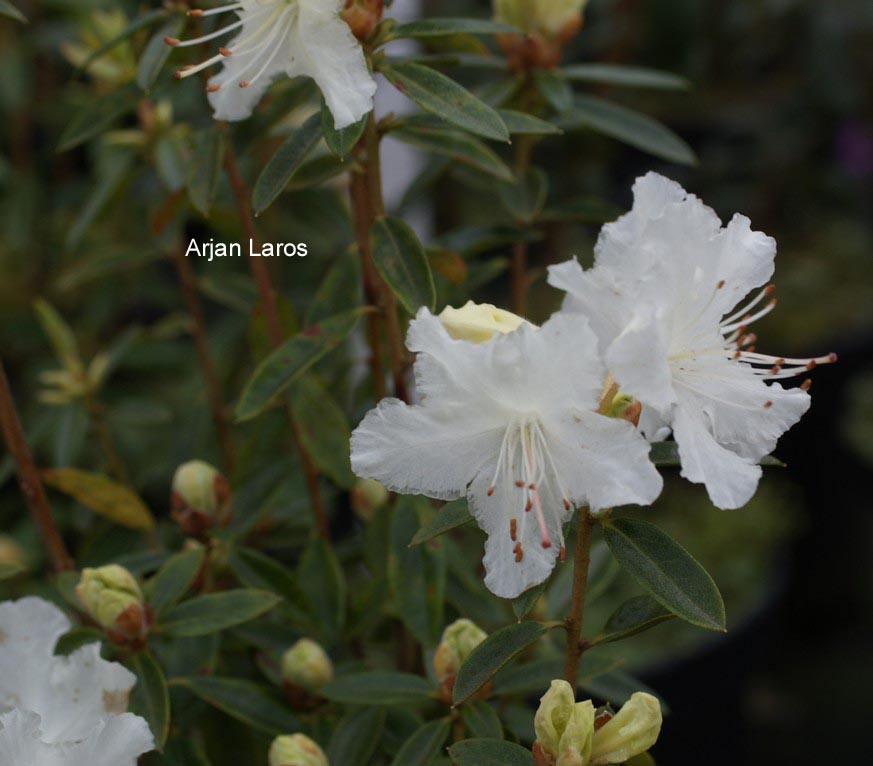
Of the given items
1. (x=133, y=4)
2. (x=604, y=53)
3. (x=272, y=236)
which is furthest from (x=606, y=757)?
(x=604, y=53)

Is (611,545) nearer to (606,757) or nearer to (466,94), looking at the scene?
(606,757)

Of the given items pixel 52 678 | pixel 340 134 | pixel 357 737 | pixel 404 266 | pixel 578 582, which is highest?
pixel 340 134

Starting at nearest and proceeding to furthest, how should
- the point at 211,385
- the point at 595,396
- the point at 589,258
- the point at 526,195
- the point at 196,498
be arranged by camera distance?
the point at 595,396
the point at 196,498
the point at 526,195
the point at 211,385
the point at 589,258

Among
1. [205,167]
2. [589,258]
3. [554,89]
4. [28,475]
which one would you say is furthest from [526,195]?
[589,258]

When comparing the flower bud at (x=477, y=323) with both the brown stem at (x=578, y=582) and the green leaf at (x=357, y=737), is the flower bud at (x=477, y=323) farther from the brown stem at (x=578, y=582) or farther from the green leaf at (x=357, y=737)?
the green leaf at (x=357, y=737)

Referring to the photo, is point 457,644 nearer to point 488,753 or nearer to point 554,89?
point 488,753

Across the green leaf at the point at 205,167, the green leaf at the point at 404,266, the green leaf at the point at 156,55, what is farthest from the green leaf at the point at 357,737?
the green leaf at the point at 156,55
